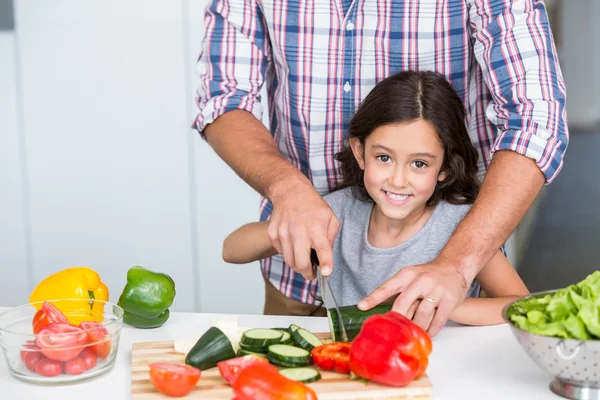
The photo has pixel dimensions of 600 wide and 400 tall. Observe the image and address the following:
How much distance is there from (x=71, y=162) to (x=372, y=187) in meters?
2.06

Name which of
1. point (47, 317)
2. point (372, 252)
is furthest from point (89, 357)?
point (372, 252)

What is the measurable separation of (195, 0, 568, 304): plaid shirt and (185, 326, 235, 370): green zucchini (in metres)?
0.82

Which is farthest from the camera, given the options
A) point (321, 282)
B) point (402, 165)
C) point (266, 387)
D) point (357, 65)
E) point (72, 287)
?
point (357, 65)

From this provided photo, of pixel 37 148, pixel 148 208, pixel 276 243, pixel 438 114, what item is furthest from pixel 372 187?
pixel 37 148

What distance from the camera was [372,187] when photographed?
197cm

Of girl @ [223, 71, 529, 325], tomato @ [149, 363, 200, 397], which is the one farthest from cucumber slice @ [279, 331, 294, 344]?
girl @ [223, 71, 529, 325]

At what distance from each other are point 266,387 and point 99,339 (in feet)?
1.34

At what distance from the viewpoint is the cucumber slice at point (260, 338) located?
1.43 meters

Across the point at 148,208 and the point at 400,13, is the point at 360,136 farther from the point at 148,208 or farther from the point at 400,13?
the point at 148,208

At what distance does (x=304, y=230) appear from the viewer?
156 cm

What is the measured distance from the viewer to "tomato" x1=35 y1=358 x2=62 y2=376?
1.38 metres

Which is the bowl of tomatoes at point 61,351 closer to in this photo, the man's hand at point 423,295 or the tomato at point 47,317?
the tomato at point 47,317

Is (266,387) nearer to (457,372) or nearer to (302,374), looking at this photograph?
(302,374)

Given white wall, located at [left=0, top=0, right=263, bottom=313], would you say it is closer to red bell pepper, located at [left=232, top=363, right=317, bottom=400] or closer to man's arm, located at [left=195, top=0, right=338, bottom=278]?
A: man's arm, located at [left=195, top=0, right=338, bottom=278]
